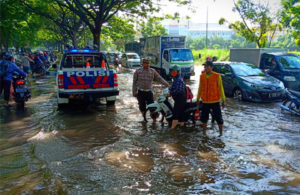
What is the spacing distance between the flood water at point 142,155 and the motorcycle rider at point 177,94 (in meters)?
0.39

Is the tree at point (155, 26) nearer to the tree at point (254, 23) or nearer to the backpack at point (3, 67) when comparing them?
the tree at point (254, 23)

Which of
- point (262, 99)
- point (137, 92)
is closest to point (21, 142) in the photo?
point (137, 92)

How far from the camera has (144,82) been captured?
7.28 meters

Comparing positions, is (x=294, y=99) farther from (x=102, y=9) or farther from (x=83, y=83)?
(x=102, y=9)

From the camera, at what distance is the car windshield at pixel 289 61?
460 inches

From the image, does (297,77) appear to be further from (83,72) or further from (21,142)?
(21,142)

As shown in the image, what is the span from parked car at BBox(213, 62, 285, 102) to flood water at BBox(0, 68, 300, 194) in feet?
5.03

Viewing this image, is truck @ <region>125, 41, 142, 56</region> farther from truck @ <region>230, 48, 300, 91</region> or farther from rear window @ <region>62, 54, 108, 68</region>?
rear window @ <region>62, 54, 108, 68</region>

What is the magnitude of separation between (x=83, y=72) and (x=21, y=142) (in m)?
3.12

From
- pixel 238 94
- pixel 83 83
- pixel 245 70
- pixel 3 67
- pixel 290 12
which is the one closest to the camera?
pixel 83 83

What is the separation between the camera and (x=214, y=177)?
4191 mm

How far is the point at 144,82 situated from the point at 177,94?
1.23 metres

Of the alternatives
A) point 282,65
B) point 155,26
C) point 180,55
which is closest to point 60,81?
point 282,65

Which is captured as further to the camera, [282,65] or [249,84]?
[282,65]
